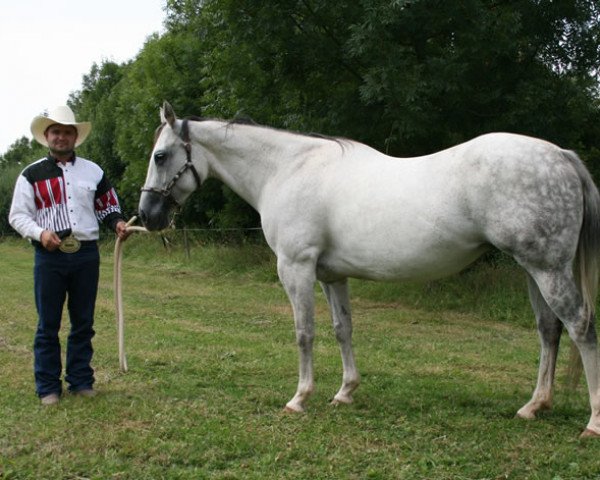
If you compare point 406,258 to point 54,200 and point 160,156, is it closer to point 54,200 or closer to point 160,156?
point 160,156

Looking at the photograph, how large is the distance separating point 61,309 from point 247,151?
74.2 inches

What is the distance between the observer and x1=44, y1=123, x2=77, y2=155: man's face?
16.0ft

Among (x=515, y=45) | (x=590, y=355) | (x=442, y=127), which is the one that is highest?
(x=515, y=45)

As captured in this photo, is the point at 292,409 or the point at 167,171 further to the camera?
the point at 167,171

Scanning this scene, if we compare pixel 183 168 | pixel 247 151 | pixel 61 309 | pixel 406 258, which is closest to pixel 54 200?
pixel 61 309

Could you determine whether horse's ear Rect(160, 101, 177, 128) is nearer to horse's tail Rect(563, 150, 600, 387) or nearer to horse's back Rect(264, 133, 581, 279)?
horse's back Rect(264, 133, 581, 279)

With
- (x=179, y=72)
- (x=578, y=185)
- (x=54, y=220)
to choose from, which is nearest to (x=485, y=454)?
(x=578, y=185)

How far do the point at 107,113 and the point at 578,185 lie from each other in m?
30.8

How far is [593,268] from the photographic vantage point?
13.1 feet

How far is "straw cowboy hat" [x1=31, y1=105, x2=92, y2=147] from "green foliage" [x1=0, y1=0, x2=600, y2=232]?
4.48 m

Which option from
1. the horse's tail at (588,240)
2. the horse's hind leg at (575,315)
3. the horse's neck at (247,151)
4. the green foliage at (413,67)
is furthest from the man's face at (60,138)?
the green foliage at (413,67)

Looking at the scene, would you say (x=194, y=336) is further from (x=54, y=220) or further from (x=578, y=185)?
(x=578, y=185)

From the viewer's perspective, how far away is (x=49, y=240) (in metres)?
4.59

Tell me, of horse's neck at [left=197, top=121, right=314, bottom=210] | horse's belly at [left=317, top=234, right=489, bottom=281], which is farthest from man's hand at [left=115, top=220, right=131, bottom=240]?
horse's belly at [left=317, top=234, right=489, bottom=281]
